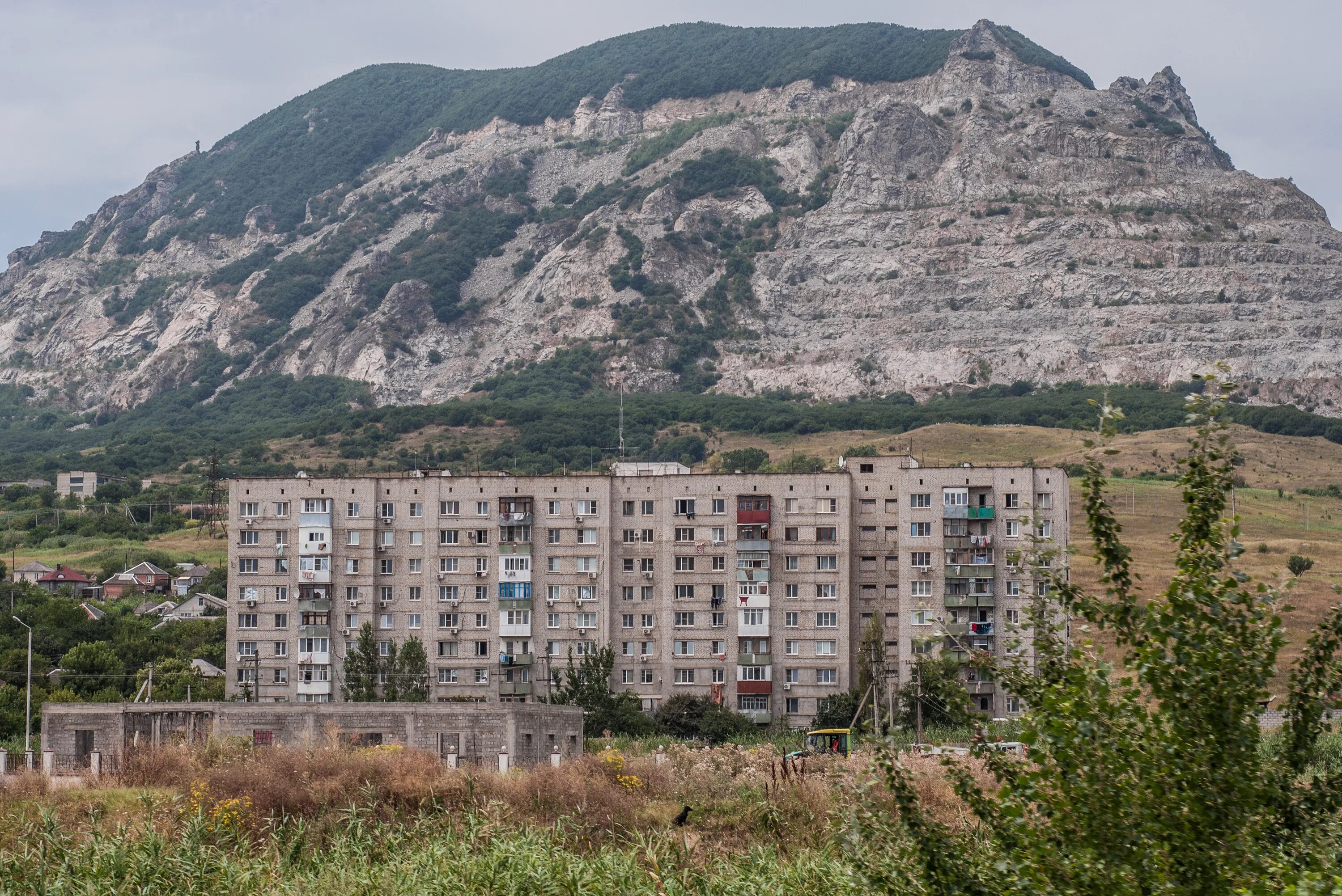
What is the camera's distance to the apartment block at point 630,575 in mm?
70812

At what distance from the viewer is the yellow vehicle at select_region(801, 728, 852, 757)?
5222 cm

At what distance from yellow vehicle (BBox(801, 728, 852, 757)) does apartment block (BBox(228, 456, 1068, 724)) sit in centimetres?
840

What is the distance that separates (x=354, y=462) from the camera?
6437 inches

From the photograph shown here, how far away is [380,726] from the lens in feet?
177

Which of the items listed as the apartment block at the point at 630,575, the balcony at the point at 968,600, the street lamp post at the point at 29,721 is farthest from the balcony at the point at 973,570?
the street lamp post at the point at 29,721

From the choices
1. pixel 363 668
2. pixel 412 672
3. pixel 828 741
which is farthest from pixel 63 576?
pixel 828 741

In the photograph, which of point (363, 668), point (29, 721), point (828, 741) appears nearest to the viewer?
point (29, 721)

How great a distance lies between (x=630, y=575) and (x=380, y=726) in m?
21.0

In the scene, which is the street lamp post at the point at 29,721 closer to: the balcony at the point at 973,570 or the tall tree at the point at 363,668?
the tall tree at the point at 363,668

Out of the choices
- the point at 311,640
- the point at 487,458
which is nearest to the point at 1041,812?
the point at 311,640

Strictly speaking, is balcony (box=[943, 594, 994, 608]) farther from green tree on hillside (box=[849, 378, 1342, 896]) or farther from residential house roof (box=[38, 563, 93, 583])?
residential house roof (box=[38, 563, 93, 583])

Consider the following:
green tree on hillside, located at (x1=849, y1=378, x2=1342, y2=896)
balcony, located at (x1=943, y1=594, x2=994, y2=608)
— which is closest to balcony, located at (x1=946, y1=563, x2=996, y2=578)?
balcony, located at (x1=943, y1=594, x2=994, y2=608)

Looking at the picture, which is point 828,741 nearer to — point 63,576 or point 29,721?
point 29,721

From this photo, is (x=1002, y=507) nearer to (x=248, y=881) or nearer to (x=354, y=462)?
(x=248, y=881)
